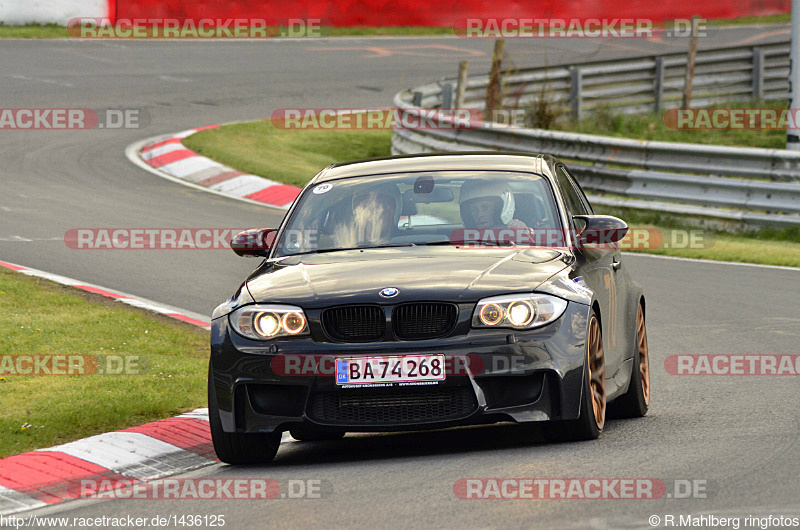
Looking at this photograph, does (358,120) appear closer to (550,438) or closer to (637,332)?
(637,332)

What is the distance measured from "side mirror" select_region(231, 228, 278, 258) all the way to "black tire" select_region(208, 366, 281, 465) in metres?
1.14

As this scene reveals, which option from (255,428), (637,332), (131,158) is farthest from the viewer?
(131,158)

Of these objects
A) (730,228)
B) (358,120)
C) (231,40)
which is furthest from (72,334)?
(231,40)

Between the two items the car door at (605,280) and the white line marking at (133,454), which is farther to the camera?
the car door at (605,280)

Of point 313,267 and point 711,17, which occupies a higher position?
point 711,17

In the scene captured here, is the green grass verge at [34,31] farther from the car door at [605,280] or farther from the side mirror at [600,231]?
the side mirror at [600,231]

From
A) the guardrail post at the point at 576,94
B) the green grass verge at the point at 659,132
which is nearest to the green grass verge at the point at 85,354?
the green grass verge at the point at 659,132

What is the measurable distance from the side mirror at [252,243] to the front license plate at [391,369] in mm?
1554

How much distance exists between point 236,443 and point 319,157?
632 inches

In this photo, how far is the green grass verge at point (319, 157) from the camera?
15.3m

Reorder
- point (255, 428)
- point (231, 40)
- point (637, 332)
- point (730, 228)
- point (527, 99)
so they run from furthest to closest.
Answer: point (231, 40), point (527, 99), point (730, 228), point (637, 332), point (255, 428)

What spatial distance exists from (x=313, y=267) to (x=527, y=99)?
18503mm

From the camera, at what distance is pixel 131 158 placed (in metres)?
21.1

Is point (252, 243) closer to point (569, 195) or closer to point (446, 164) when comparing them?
point (446, 164)
